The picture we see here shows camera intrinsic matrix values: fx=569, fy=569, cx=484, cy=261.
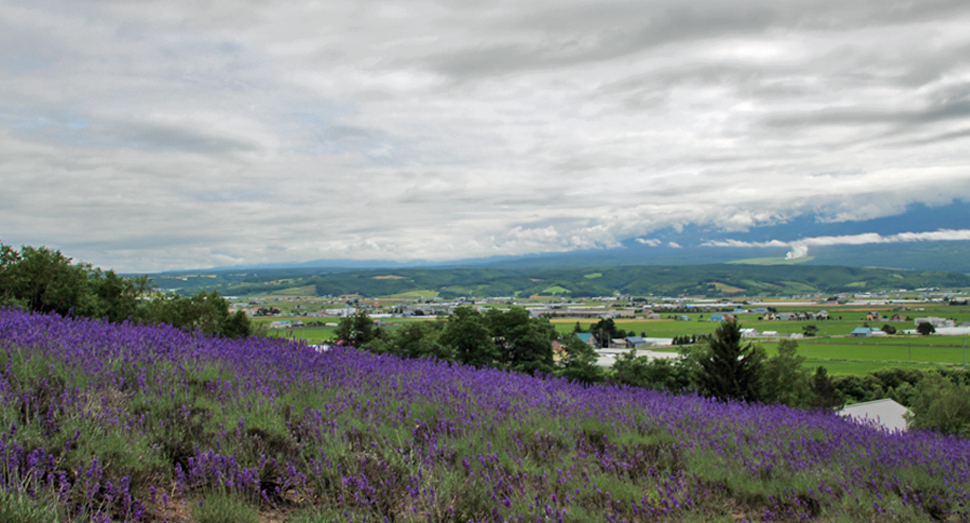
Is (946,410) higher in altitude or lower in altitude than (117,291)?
lower

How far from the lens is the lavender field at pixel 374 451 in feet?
10.8

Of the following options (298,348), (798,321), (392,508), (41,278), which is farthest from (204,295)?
(798,321)

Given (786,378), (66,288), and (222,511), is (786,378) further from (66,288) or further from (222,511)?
(222,511)

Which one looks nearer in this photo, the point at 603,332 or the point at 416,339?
the point at 416,339

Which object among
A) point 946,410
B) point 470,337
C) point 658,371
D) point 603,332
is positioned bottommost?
point 603,332

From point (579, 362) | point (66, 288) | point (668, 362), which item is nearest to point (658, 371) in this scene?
point (668, 362)

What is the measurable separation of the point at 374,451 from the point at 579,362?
4708 centimetres

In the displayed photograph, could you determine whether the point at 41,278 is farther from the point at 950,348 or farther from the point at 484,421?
the point at 950,348

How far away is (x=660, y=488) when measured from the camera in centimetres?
392

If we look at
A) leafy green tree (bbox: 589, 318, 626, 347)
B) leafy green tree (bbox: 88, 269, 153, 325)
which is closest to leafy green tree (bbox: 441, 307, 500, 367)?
leafy green tree (bbox: 88, 269, 153, 325)

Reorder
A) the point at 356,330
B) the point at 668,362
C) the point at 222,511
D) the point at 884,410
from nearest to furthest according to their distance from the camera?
the point at 222,511, the point at 884,410, the point at 356,330, the point at 668,362

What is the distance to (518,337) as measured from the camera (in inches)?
1727

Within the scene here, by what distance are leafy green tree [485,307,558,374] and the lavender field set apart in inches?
1494

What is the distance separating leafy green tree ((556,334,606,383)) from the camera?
47781mm
